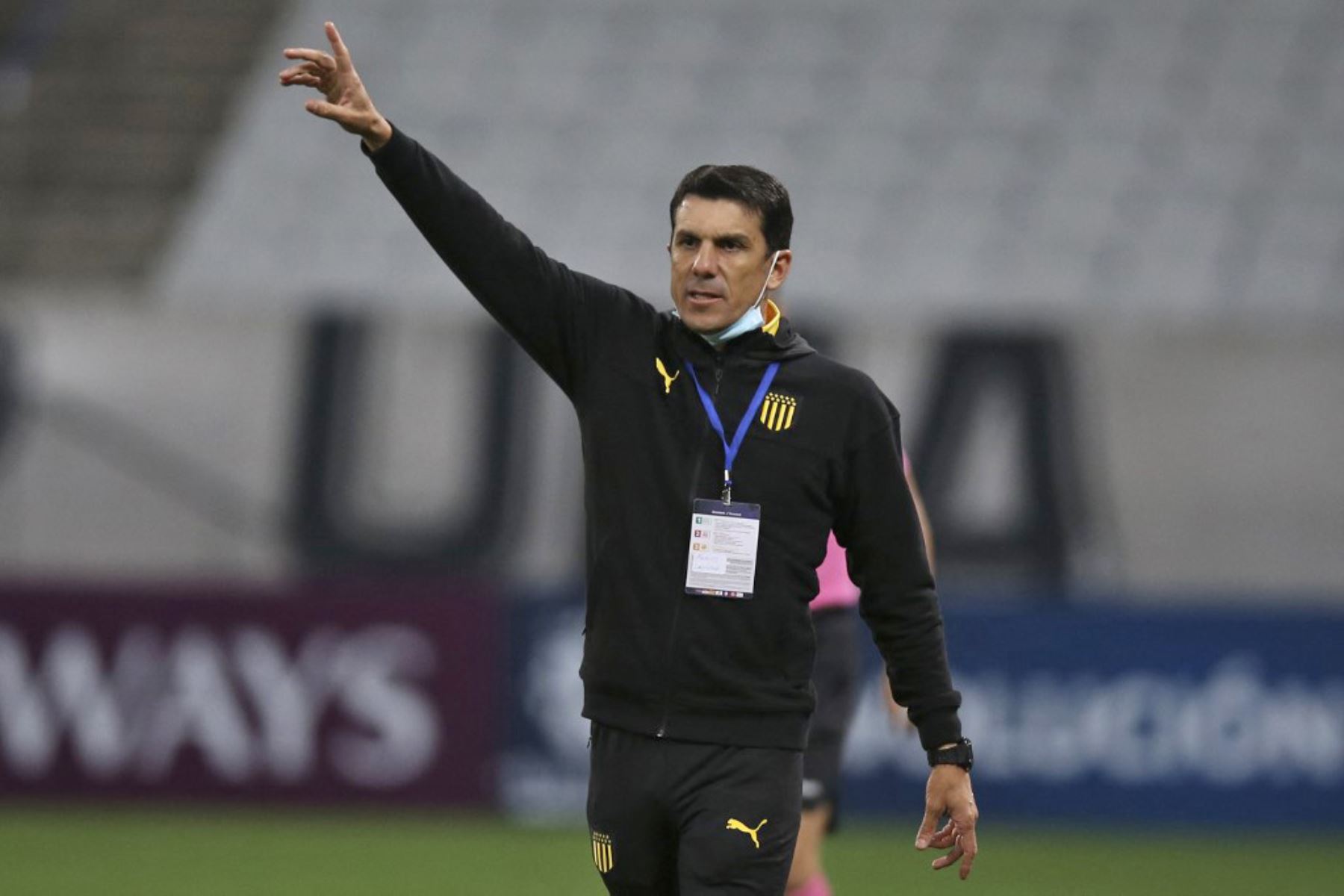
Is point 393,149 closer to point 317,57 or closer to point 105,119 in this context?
point 317,57

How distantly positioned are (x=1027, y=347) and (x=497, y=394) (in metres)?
3.38

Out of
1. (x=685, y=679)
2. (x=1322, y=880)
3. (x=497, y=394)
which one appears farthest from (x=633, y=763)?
(x=497, y=394)

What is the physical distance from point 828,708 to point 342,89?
2.86 metres

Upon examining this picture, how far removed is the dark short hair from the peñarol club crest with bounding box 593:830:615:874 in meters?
1.16

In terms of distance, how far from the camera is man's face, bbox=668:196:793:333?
4070 mm

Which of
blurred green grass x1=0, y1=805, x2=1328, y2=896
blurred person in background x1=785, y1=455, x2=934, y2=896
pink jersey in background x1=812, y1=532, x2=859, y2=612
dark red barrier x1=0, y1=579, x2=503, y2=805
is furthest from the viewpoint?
dark red barrier x1=0, y1=579, x2=503, y2=805

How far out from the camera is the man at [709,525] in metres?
4.04

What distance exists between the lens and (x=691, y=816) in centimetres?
406

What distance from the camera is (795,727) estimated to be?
414 centimetres

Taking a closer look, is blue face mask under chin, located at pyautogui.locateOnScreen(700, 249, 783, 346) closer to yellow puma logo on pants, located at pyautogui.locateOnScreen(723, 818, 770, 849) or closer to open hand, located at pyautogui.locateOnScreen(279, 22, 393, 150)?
open hand, located at pyautogui.locateOnScreen(279, 22, 393, 150)

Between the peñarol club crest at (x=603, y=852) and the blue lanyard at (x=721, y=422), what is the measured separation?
0.68 metres

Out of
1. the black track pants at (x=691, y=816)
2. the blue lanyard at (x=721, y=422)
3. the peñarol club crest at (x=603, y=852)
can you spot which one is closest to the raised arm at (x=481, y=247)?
the blue lanyard at (x=721, y=422)

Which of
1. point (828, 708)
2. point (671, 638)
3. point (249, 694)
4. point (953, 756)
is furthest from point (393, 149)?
point (249, 694)

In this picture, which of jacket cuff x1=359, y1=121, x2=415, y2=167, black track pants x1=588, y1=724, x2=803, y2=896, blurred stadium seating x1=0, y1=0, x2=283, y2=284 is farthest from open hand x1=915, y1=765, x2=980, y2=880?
blurred stadium seating x1=0, y1=0, x2=283, y2=284
